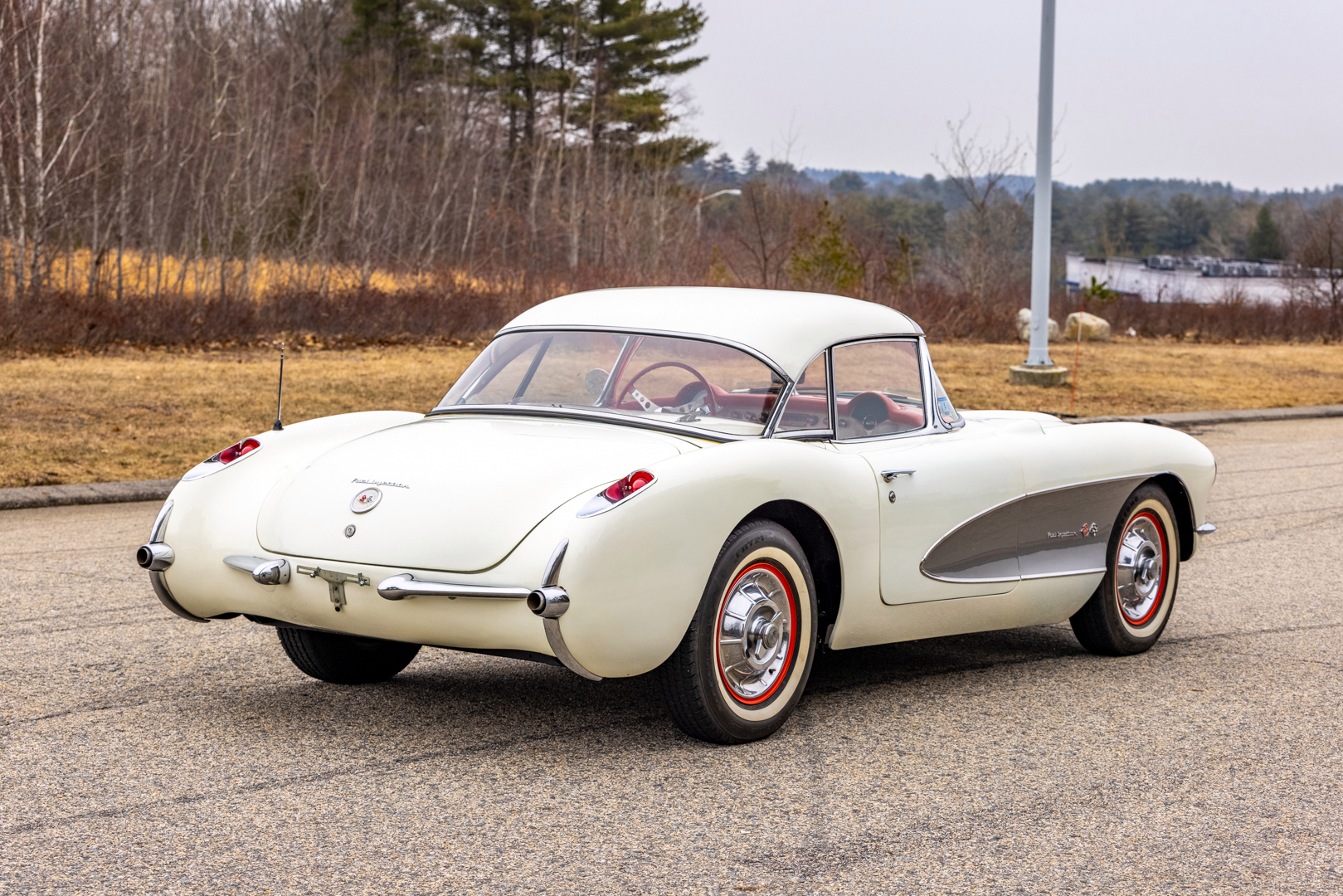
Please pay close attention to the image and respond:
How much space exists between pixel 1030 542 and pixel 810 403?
116 centimetres

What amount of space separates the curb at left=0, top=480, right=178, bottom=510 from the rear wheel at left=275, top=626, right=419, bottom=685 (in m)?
5.18

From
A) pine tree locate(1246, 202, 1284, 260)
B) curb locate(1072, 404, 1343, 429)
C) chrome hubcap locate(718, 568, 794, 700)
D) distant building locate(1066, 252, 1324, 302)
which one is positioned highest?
pine tree locate(1246, 202, 1284, 260)

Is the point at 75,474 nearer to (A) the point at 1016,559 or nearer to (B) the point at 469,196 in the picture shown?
(A) the point at 1016,559

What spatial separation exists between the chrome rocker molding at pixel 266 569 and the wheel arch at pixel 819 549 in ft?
5.07

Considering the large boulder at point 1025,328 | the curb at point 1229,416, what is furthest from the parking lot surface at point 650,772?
the large boulder at point 1025,328

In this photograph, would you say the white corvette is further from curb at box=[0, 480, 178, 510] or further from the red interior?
curb at box=[0, 480, 178, 510]

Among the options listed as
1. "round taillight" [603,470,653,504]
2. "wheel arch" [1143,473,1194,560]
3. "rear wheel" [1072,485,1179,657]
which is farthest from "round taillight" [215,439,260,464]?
"wheel arch" [1143,473,1194,560]

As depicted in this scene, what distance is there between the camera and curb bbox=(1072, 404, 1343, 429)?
54.9ft

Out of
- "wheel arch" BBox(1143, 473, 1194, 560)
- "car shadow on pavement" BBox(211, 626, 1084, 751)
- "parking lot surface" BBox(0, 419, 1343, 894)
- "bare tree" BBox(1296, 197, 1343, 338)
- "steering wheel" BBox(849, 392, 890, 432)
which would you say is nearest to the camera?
"parking lot surface" BBox(0, 419, 1343, 894)

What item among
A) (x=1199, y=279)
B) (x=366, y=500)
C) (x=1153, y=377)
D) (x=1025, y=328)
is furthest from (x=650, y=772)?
(x=1199, y=279)

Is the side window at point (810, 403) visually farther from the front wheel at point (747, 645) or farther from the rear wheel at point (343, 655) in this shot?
the rear wheel at point (343, 655)

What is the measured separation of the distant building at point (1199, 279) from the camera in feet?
130

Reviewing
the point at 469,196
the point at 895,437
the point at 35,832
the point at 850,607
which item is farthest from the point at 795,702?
the point at 469,196

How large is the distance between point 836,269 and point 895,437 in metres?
22.2
